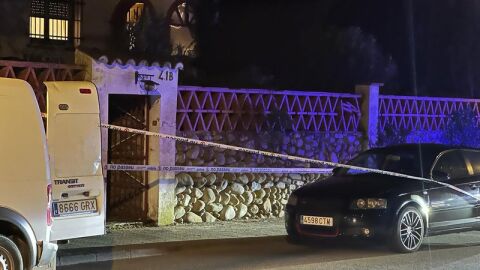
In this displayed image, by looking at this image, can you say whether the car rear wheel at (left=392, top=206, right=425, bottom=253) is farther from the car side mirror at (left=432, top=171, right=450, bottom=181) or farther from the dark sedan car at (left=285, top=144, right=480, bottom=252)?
the car side mirror at (left=432, top=171, right=450, bottom=181)

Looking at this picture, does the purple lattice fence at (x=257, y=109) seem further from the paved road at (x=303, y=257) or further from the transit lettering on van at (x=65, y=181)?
the transit lettering on van at (x=65, y=181)

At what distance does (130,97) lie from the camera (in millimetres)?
11695

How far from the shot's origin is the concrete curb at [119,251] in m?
8.70

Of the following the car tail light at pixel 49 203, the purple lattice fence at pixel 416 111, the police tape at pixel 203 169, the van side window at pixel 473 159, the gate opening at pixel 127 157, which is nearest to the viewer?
the car tail light at pixel 49 203

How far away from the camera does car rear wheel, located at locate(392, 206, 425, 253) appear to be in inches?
362

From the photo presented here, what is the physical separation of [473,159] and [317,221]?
9.22 ft

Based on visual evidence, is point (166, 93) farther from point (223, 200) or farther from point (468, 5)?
point (468, 5)

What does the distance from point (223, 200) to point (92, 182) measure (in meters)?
5.06

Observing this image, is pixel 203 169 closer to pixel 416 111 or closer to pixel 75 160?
pixel 75 160

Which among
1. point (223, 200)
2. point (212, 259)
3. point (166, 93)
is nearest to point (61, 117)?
point (212, 259)

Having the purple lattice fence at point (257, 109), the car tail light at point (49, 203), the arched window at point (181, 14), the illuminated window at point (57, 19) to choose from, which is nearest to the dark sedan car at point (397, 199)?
the purple lattice fence at point (257, 109)

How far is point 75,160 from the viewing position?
7.75 metres

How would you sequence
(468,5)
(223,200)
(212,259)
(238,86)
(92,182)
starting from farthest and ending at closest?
1. (468,5)
2. (238,86)
3. (223,200)
4. (212,259)
5. (92,182)

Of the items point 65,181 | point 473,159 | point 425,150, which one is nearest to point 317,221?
point 425,150
